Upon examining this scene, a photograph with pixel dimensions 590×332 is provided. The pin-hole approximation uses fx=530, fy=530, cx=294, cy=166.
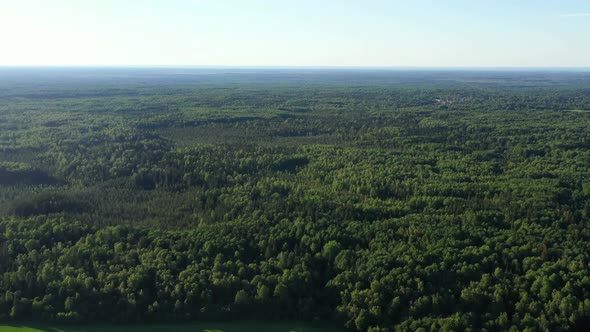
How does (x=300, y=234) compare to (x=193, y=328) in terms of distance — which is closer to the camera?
(x=193, y=328)

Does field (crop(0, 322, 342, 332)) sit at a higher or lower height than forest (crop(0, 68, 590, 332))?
lower

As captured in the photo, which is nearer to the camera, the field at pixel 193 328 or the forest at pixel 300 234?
the field at pixel 193 328

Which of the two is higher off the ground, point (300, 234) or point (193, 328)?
point (300, 234)

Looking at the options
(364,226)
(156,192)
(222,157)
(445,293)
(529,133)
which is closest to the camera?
(445,293)

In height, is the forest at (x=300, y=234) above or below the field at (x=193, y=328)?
above

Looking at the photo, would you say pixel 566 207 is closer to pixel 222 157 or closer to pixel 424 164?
pixel 424 164

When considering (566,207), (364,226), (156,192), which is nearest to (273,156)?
(156,192)

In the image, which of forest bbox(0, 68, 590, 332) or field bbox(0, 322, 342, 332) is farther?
forest bbox(0, 68, 590, 332)

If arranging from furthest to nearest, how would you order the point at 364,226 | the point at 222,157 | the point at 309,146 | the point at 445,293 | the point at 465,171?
1. the point at 309,146
2. the point at 222,157
3. the point at 465,171
4. the point at 364,226
5. the point at 445,293
